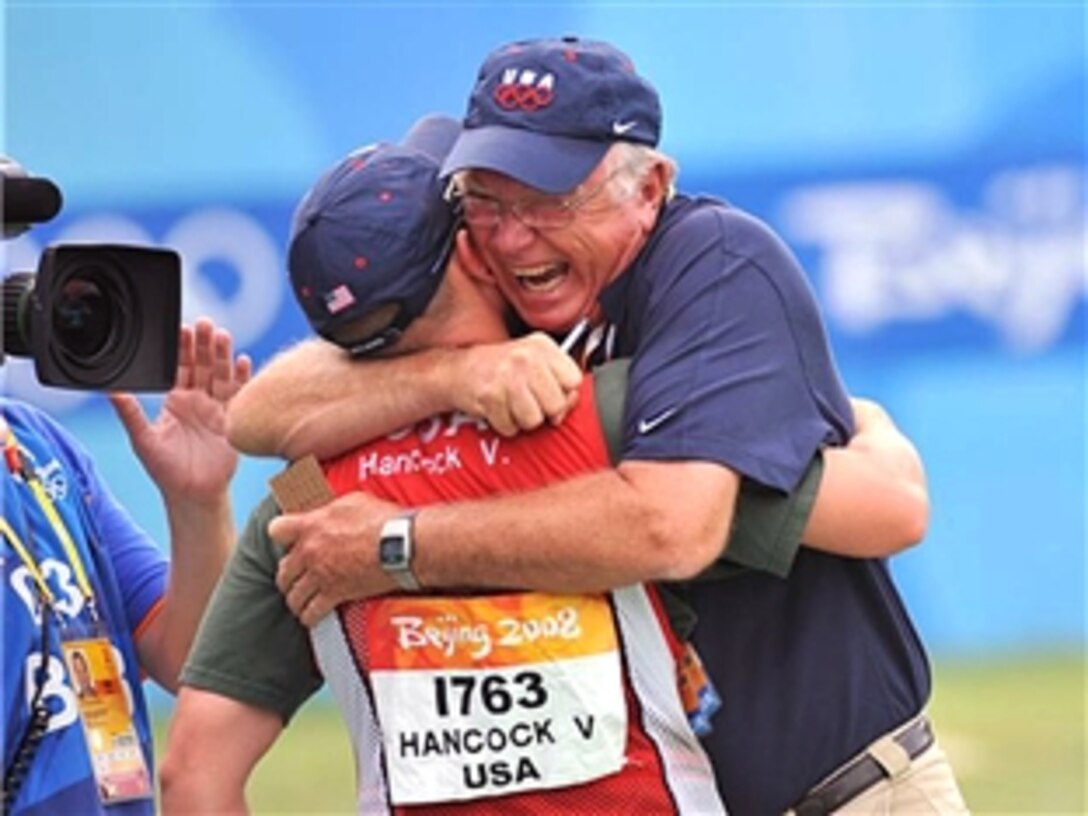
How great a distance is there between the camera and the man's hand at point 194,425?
12.1 feet

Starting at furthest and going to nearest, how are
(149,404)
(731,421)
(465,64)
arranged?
(465,64), (149,404), (731,421)

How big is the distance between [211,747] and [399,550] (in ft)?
1.47

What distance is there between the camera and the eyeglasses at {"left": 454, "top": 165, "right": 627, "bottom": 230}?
3053 mm

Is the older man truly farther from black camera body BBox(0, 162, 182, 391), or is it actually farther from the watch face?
black camera body BBox(0, 162, 182, 391)

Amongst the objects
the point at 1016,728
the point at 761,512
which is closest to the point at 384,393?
the point at 761,512

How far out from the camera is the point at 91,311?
321 cm

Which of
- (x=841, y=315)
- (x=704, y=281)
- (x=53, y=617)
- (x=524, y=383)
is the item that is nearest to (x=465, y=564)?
(x=524, y=383)

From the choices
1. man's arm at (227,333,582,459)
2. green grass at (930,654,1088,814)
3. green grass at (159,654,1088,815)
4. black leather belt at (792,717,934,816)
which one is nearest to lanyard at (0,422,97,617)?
man's arm at (227,333,582,459)

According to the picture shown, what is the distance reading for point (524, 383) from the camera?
291 cm

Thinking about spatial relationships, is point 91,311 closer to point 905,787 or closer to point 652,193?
point 652,193

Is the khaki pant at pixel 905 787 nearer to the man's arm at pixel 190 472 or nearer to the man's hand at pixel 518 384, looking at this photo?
the man's hand at pixel 518 384

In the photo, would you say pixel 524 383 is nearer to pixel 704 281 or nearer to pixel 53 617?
pixel 704 281


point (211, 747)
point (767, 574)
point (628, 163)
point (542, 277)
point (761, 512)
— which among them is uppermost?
point (628, 163)

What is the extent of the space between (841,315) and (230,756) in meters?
5.04
